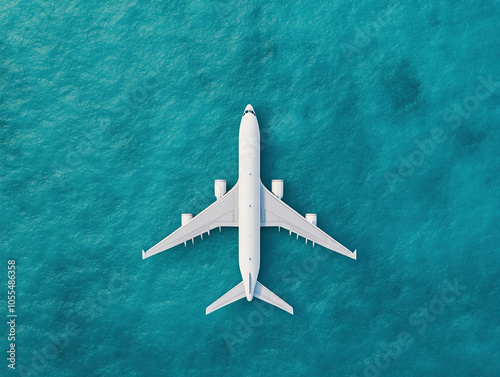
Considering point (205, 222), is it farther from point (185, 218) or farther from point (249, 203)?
point (249, 203)

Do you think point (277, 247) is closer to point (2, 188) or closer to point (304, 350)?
point (304, 350)

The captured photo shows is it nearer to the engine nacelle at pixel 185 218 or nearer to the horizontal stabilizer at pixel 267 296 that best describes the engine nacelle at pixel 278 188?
the engine nacelle at pixel 185 218

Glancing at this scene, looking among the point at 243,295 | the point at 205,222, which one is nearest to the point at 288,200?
the point at 205,222

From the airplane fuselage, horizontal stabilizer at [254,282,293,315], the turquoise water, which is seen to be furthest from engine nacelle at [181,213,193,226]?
horizontal stabilizer at [254,282,293,315]

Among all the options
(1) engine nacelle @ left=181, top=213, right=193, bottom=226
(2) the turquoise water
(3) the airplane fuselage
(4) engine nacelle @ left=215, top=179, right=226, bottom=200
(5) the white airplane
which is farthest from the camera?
(2) the turquoise water

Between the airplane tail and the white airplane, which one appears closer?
the white airplane
